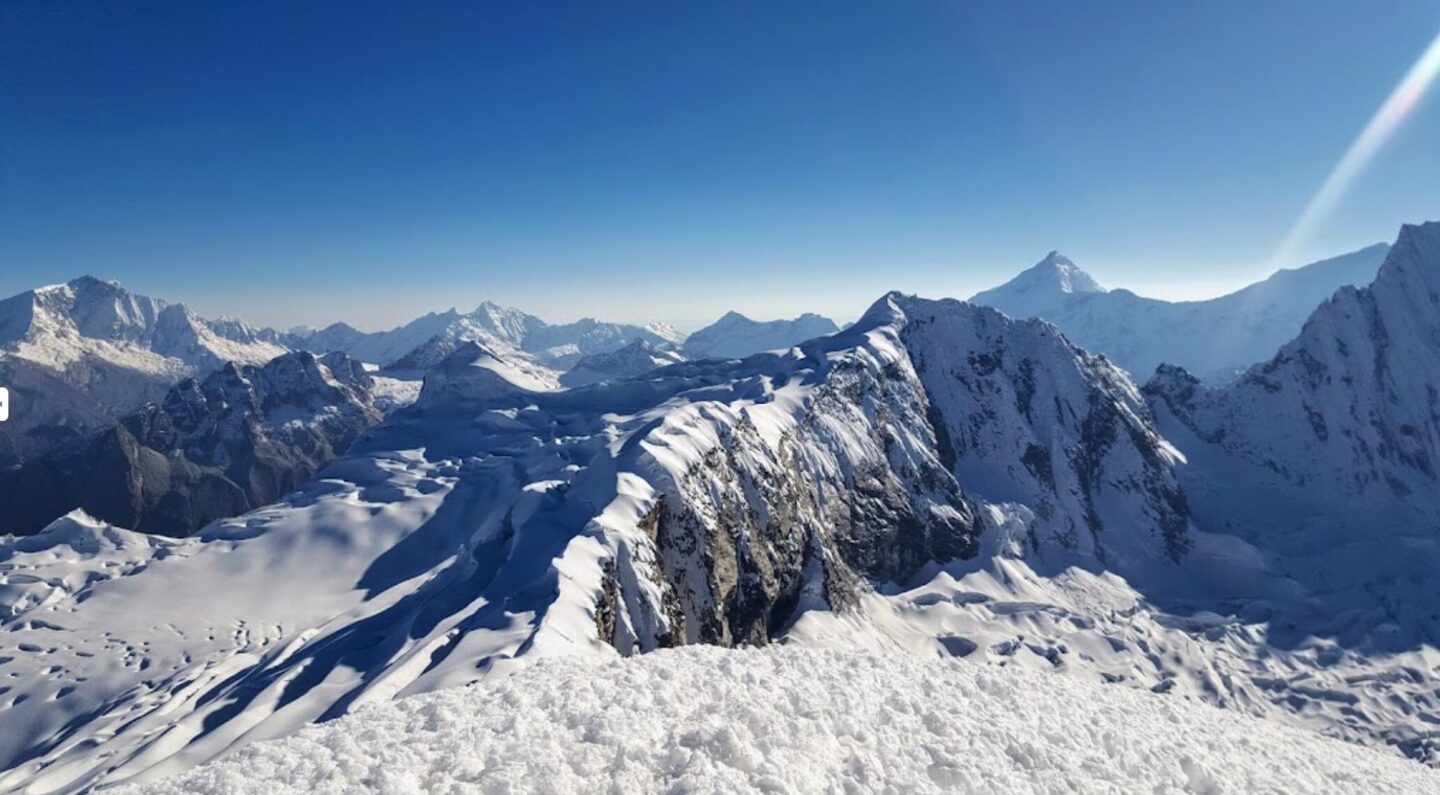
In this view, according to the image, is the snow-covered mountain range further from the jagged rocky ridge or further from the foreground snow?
the foreground snow

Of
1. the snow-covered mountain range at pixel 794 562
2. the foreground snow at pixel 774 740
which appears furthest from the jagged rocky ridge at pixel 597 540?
the foreground snow at pixel 774 740

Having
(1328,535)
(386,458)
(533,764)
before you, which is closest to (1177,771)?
(533,764)

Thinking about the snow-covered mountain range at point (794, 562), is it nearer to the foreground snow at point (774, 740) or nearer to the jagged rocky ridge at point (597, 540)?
the jagged rocky ridge at point (597, 540)

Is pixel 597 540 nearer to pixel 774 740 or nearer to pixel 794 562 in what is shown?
pixel 774 740

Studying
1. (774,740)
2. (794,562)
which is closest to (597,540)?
(774,740)

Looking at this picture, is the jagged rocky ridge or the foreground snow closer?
the foreground snow

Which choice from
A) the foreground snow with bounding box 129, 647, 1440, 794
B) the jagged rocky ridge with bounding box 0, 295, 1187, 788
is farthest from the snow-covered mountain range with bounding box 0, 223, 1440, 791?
the foreground snow with bounding box 129, 647, 1440, 794

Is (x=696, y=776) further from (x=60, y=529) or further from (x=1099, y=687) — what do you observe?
(x=60, y=529)
